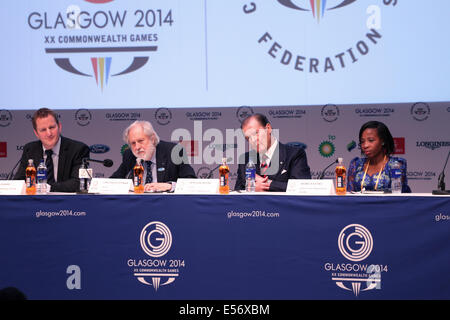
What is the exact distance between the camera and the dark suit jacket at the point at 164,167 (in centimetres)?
398

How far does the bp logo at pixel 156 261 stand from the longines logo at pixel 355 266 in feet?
2.97

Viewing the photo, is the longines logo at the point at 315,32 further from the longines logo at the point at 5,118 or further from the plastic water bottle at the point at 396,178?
the longines logo at the point at 5,118

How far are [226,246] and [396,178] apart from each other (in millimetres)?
1330

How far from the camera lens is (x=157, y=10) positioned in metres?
4.71

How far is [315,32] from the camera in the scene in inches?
181

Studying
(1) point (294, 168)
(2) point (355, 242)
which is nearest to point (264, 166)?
(1) point (294, 168)

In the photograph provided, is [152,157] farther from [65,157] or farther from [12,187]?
[12,187]

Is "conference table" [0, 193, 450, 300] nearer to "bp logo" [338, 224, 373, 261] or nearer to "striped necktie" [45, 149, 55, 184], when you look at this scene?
"bp logo" [338, 224, 373, 261]

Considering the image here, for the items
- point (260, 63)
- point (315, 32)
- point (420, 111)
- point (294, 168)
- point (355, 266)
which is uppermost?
point (315, 32)

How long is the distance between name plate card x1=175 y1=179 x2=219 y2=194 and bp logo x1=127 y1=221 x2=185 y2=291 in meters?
0.27

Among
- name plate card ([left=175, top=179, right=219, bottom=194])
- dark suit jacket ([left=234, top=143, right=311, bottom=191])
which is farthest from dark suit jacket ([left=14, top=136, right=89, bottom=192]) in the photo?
dark suit jacket ([left=234, top=143, right=311, bottom=191])

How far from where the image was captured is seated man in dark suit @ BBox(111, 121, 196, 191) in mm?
3914

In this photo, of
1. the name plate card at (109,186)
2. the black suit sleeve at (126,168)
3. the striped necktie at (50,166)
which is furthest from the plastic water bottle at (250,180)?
the striped necktie at (50,166)

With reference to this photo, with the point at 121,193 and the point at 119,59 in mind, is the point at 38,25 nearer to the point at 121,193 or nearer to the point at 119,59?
the point at 119,59
